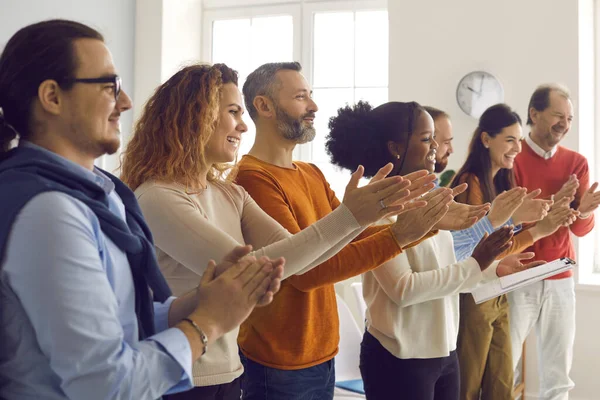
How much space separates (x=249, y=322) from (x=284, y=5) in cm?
379

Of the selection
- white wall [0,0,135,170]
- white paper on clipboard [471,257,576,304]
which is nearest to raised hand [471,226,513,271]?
white paper on clipboard [471,257,576,304]

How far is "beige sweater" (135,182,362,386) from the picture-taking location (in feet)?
4.60

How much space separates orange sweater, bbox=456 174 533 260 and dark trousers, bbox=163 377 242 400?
61.2 inches

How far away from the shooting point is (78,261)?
2.88ft

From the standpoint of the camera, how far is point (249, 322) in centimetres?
178

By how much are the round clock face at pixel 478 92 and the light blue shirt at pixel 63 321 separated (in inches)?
147

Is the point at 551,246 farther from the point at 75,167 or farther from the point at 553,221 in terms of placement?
the point at 75,167

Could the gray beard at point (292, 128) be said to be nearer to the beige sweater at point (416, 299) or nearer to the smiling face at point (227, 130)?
the smiling face at point (227, 130)

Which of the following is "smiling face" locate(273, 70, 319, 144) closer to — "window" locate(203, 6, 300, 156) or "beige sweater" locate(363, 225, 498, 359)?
"beige sweater" locate(363, 225, 498, 359)

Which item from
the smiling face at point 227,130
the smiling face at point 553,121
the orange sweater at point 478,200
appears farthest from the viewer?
the smiling face at point 553,121

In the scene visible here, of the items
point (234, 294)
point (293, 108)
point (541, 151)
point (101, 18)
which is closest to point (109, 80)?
point (234, 294)

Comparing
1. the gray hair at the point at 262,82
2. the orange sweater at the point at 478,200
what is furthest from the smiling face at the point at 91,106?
the orange sweater at the point at 478,200

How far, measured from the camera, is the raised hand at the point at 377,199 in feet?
4.91

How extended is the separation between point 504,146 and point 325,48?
2.21 meters
